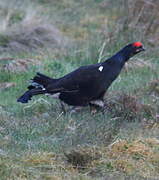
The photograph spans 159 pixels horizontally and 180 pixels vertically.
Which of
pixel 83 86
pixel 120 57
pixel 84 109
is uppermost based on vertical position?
pixel 120 57

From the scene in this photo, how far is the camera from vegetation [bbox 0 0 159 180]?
20.3 feet

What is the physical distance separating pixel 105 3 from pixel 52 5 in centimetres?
112

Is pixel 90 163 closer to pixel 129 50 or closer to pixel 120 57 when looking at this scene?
pixel 120 57

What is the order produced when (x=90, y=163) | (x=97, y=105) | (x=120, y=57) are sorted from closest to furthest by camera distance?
1. (x=90, y=163)
2. (x=97, y=105)
3. (x=120, y=57)

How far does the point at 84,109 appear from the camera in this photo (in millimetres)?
8250

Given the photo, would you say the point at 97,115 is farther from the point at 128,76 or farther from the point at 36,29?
the point at 36,29

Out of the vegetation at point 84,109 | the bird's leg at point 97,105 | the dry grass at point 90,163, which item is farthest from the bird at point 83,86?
→ the dry grass at point 90,163

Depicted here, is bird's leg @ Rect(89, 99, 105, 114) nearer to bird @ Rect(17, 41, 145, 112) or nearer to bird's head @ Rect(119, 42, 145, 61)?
bird @ Rect(17, 41, 145, 112)

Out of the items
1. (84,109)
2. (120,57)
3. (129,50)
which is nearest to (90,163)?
(84,109)

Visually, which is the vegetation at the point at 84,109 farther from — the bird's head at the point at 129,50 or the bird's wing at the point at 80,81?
the bird's head at the point at 129,50

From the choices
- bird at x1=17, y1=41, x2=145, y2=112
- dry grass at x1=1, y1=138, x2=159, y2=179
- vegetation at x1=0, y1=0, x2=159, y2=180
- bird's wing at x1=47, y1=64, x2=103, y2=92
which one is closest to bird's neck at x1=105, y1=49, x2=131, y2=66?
bird at x1=17, y1=41, x2=145, y2=112

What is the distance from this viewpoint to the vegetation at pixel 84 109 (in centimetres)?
620

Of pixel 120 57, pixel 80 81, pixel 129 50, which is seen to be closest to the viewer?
pixel 80 81

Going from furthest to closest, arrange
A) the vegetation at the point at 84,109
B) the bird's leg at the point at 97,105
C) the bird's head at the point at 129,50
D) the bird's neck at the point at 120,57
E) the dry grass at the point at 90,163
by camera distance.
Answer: the bird's head at the point at 129,50
the bird's neck at the point at 120,57
the bird's leg at the point at 97,105
the vegetation at the point at 84,109
the dry grass at the point at 90,163
